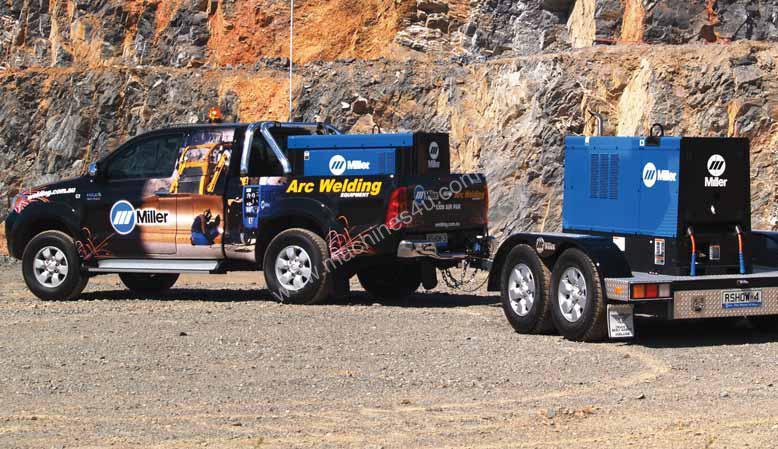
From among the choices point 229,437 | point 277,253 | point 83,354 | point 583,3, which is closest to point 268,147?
point 277,253

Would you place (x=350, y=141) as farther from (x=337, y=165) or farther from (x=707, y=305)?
(x=707, y=305)

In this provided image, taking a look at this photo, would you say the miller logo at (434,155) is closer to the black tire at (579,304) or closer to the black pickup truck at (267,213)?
the black pickup truck at (267,213)

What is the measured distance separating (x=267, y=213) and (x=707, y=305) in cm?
578

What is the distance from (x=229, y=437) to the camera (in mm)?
7809

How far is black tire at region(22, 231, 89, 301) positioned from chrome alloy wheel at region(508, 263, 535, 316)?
6269 mm

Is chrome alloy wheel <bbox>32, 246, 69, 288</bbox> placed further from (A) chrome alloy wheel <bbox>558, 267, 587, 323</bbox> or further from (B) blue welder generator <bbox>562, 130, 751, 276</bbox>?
(B) blue welder generator <bbox>562, 130, 751, 276</bbox>

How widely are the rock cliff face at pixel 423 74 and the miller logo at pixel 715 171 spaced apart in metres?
11.1

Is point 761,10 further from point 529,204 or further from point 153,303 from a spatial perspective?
point 153,303

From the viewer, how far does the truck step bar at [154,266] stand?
15.5 metres

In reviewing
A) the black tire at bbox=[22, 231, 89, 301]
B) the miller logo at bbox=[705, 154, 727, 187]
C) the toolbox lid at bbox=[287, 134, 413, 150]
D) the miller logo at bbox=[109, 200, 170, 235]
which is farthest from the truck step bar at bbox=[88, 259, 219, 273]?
the miller logo at bbox=[705, 154, 727, 187]

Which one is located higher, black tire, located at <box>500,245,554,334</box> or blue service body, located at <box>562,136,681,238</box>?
blue service body, located at <box>562,136,681,238</box>

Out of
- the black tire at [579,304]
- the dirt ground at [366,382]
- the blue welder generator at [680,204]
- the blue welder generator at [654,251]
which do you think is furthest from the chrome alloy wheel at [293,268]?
the blue welder generator at [680,204]

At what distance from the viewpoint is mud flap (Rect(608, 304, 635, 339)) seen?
11.5 meters

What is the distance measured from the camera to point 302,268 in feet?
49.5
